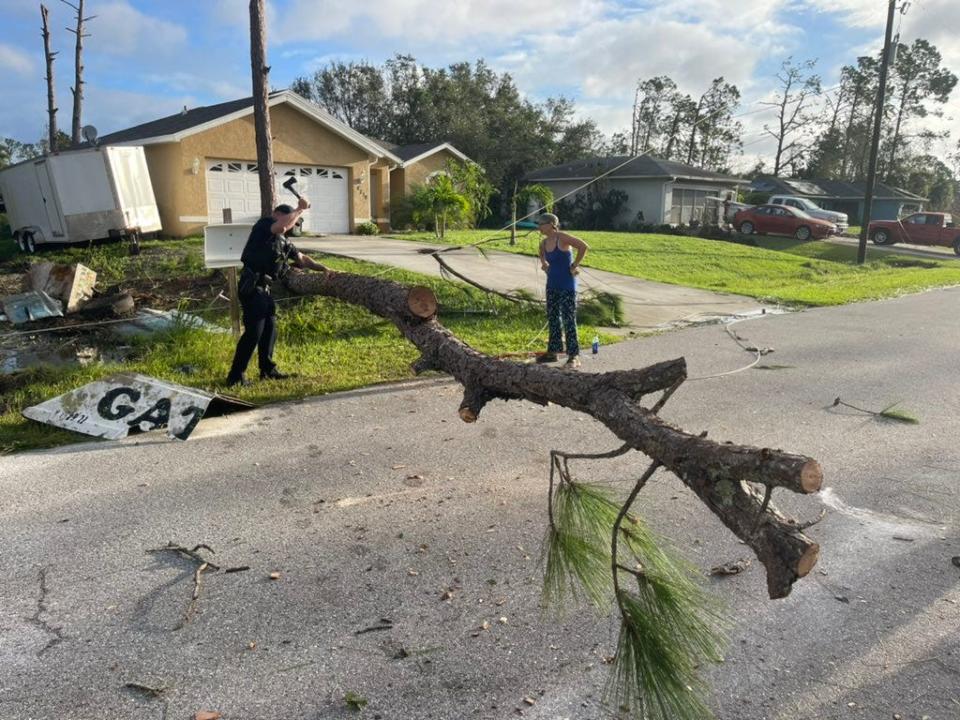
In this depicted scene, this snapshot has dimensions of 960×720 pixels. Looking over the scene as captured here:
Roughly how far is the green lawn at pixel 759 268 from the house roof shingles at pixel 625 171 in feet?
27.2

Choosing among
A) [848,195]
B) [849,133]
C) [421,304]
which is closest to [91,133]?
[421,304]

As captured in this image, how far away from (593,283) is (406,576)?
1209 cm

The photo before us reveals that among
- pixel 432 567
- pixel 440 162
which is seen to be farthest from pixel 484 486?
pixel 440 162

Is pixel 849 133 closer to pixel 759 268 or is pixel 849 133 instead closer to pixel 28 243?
pixel 759 268

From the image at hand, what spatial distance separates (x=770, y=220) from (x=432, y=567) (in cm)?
3031

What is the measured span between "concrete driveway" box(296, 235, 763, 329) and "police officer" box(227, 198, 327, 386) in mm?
6003

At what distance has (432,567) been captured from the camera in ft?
12.3

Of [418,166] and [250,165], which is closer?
[250,165]

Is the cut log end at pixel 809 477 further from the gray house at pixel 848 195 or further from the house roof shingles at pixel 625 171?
the gray house at pixel 848 195

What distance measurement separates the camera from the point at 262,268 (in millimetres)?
6934

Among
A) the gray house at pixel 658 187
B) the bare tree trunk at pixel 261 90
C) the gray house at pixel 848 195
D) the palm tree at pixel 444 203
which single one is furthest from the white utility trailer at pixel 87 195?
the gray house at pixel 848 195

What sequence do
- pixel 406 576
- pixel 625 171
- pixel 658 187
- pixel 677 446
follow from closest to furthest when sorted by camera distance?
pixel 677 446, pixel 406 576, pixel 658 187, pixel 625 171

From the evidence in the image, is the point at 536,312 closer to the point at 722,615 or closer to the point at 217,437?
the point at 217,437

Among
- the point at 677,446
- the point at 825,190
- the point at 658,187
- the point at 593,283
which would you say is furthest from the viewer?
the point at 825,190
